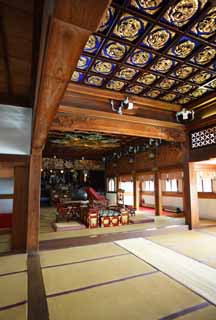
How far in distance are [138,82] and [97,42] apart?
4.53 feet

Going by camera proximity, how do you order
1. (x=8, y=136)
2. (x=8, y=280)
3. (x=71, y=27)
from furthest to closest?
(x=8, y=136) < (x=8, y=280) < (x=71, y=27)

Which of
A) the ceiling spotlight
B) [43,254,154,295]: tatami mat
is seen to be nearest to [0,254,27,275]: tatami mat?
[43,254,154,295]: tatami mat

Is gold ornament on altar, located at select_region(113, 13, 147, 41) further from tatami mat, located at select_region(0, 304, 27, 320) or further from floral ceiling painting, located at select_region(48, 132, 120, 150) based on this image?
floral ceiling painting, located at select_region(48, 132, 120, 150)

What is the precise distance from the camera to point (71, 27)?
91 cm

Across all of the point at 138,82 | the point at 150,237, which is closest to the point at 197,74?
the point at 138,82

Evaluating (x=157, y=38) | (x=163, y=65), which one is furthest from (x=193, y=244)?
(x=157, y=38)

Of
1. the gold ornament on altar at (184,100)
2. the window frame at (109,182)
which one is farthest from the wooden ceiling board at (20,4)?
the window frame at (109,182)

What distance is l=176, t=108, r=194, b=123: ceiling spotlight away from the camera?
15.8 feet

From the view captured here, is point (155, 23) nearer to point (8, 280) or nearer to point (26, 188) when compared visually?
point (26, 188)

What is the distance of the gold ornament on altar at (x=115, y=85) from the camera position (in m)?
3.82

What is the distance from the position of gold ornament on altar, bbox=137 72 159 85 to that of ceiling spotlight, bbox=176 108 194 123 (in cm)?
149

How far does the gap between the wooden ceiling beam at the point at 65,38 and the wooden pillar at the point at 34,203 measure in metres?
2.55

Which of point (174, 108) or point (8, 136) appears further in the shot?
point (174, 108)

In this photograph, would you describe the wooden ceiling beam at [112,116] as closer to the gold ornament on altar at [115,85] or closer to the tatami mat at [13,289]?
the gold ornament on altar at [115,85]
